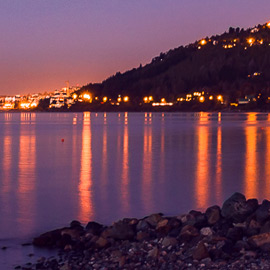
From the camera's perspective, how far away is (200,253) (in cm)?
606

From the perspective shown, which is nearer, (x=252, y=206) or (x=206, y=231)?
(x=206, y=231)

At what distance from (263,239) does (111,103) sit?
189250 millimetres

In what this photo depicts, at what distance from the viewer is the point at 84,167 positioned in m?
16.0

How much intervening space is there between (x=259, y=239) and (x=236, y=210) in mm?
1173

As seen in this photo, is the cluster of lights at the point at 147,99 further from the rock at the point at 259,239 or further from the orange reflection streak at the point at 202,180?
the rock at the point at 259,239

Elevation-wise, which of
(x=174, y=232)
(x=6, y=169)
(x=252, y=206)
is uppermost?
(x=252, y=206)

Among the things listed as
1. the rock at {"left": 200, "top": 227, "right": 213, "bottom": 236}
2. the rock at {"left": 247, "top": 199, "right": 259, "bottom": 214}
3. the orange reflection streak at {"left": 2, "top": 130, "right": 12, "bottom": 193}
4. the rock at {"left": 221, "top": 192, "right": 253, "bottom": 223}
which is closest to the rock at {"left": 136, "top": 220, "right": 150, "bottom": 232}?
the rock at {"left": 200, "top": 227, "right": 213, "bottom": 236}

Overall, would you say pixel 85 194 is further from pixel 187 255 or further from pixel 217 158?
pixel 217 158

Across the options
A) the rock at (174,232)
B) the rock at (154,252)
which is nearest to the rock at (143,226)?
the rock at (174,232)

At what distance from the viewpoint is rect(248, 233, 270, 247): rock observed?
6.35 m

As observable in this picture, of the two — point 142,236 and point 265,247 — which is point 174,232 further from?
point 265,247

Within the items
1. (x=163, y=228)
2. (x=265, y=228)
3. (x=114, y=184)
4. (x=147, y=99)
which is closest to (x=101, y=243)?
(x=163, y=228)

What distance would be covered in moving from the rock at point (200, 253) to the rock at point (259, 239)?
2.22 feet

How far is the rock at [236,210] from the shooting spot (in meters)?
7.50
